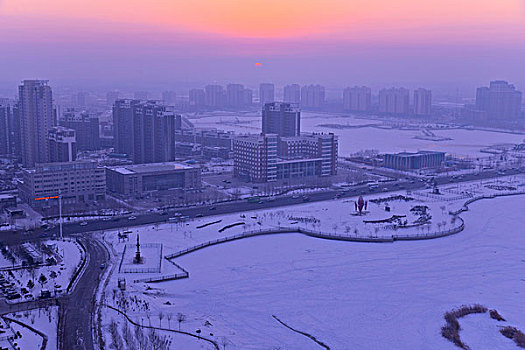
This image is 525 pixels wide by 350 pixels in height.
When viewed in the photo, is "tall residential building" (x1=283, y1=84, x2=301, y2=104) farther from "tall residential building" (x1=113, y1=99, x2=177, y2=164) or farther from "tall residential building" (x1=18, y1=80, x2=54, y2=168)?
"tall residential building" (x1=18, y1=80, x2=54, y2=168)

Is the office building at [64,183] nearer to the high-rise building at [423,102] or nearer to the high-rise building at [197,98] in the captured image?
the high-rise building at [423,102]

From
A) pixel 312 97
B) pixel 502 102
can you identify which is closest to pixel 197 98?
pixel 312 97

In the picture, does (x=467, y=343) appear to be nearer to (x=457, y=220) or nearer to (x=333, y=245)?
(x=333, y=245)

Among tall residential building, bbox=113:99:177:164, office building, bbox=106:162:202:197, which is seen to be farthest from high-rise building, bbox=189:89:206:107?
office building, bbox=106:162:202:197

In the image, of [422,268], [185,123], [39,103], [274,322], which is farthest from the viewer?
[185,123]

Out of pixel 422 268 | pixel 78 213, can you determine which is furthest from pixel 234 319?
pixel 78 213

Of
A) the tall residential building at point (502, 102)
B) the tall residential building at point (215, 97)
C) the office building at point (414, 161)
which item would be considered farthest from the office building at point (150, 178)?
the tall residential building at point (215, 97)
